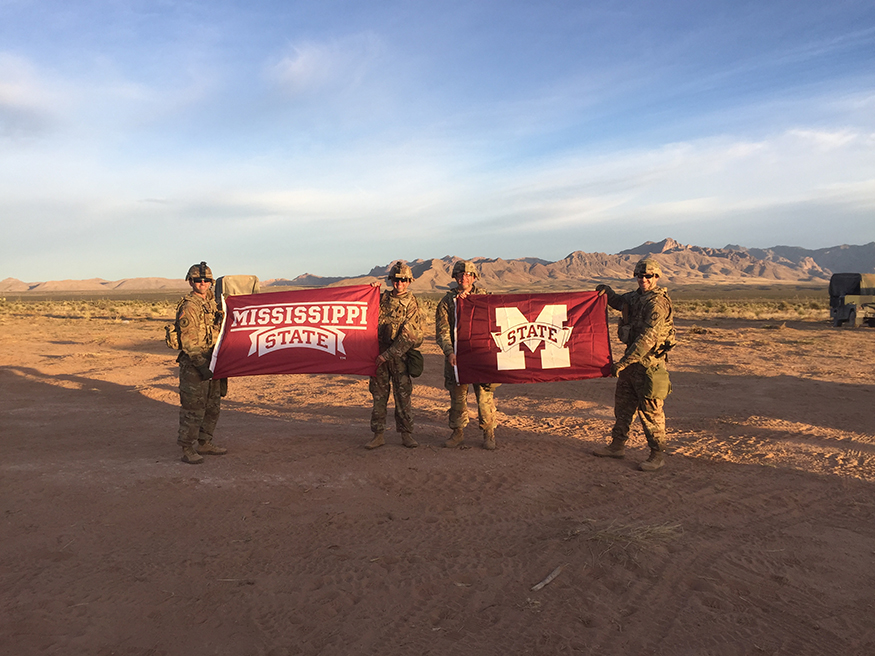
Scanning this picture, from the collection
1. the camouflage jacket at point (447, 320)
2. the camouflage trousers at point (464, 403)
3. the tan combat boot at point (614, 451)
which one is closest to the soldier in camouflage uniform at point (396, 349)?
the camouflage jacket at point (447, 320)

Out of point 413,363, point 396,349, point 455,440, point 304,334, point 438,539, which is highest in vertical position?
point 304,334

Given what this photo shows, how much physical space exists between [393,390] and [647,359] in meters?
3.19

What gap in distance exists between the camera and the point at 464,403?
24.6ft

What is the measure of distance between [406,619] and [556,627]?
3.15 feet

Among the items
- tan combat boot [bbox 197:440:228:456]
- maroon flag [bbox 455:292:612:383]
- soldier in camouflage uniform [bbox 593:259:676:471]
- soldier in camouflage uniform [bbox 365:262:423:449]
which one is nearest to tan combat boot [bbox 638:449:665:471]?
soldier in camouflage uniform [bbox 593:259:676:471]

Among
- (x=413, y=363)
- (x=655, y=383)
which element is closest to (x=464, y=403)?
(x=413, y=363)

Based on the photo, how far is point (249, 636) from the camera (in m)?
3.41

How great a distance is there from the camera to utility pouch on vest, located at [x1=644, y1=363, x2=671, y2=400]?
6.39 metres

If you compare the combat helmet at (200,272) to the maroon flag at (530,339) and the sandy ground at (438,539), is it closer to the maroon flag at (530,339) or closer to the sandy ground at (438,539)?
the sandy ground at (438,539)

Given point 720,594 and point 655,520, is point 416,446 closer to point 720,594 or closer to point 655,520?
point 655,520

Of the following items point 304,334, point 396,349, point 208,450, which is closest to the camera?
point 208,450

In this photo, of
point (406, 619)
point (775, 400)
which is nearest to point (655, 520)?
point (406, 619)

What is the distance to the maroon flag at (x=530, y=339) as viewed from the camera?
7.36m

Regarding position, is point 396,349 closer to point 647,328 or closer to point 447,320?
point 447,320
